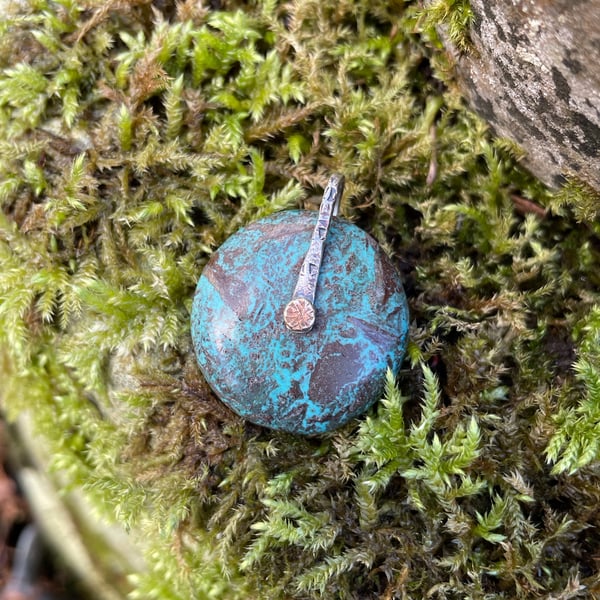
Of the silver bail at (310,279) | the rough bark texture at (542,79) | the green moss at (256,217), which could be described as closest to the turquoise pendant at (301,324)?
the silver bail at (310,279)

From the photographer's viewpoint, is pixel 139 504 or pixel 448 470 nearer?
pixel 448 470

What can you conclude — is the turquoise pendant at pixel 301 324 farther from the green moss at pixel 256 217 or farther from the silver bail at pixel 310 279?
the green moss at pixel 256 217

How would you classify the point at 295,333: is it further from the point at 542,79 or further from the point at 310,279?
the point at 542,79

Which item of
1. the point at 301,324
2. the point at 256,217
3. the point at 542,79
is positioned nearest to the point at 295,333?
the point at 301,324

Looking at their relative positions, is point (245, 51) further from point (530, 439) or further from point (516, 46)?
point (530, 439)

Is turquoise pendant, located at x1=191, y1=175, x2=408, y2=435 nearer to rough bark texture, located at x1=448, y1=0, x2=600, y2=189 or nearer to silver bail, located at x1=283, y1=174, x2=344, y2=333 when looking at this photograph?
silver bail, located at x1=283, y1=174, x2=344, y2=333

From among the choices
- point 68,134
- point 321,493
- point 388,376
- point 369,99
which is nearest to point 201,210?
point 68,134

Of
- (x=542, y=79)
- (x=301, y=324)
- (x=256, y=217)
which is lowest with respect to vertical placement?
(x=256, y=217)
